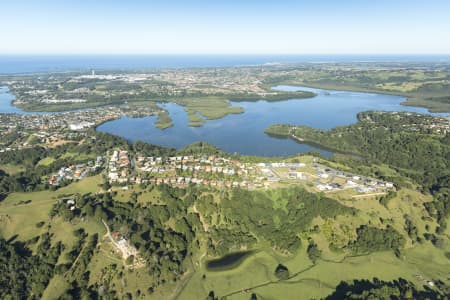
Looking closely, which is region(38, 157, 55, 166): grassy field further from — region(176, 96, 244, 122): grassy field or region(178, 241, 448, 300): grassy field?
region(176, 96, 244, 122): grassy field

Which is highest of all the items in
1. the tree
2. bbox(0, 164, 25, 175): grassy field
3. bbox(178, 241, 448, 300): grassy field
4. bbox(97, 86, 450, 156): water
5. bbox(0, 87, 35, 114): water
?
bbox(0, 87, 35, 114): water

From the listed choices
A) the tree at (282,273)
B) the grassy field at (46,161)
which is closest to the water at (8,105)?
the grassy field at (46,161)

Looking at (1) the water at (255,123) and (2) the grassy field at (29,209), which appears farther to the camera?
(1) the water at (255,123)

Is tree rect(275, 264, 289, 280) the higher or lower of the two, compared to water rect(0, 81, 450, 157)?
lower

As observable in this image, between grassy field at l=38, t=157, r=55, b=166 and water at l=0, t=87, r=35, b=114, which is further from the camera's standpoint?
water at l=0, t=87, r=35, b=114

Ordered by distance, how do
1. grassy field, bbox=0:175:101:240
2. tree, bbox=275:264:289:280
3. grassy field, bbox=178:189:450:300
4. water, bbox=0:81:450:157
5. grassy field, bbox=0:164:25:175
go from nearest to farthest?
grassy field, bbox=178:189:450:300 < tree, bbox=275:264:289:280 < grassy field, bbox=0:175:101:240 < grassy field, bbox=0:164:25:175 < water, bbox=0:81:450:157

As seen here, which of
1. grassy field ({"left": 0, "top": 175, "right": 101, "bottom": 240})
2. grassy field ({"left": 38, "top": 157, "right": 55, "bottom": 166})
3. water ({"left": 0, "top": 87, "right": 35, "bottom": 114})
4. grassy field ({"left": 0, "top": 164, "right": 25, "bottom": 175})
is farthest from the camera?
water ({"left": 0, "top": 87, "right": 35, "bottom": 114})

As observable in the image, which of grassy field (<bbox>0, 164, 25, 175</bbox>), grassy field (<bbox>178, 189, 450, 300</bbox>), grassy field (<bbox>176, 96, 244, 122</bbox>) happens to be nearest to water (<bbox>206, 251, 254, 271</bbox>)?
grassy field (<bbox>178, 189, 450, 300</bbox>)

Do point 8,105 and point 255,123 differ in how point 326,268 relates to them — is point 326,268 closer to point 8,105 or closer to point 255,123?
point 255,123

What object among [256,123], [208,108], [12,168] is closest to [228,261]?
[12,168]

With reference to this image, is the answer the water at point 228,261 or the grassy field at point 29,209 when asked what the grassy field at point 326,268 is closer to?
the water at point 228,261
